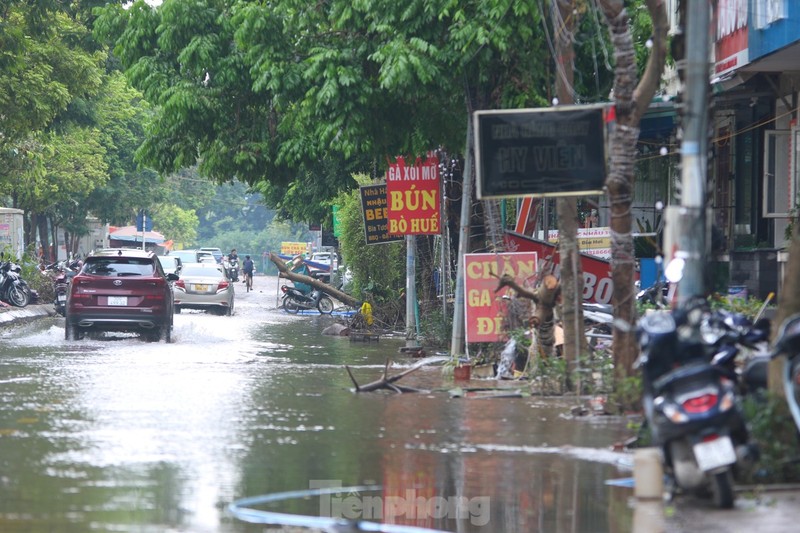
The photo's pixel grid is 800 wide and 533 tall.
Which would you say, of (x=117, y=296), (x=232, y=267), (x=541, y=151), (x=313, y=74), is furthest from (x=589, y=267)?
(x=232, y=267)

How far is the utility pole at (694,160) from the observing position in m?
9.42

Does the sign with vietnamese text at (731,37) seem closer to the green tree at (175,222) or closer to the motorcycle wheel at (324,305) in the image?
Result: the motorcycle wheel at (324,305)

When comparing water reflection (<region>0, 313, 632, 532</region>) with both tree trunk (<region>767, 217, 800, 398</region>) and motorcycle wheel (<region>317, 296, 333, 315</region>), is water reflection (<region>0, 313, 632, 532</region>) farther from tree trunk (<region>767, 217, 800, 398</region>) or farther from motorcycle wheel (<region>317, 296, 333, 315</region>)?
motorcycle wheel (<region>317, 296, 333, 315</region>)

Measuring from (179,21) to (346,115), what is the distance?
17.1ft

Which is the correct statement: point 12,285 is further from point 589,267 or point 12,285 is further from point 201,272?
point 589,267

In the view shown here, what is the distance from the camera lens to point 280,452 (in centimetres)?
1045

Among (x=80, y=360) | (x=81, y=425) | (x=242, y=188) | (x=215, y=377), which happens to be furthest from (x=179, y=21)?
(x=242, y=188)

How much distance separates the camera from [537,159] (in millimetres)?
13508

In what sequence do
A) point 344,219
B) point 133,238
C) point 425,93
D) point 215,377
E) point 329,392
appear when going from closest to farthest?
point 329,392
point 215,377
point 425,93
point 344,219
point 133,238

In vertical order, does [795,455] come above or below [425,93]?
below

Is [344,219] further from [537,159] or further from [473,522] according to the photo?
[473,522]

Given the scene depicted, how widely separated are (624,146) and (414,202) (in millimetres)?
10315

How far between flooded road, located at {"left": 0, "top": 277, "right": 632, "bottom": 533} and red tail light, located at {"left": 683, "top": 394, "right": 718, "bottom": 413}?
802 mm

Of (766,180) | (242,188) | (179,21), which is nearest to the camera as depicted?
(766,180)
